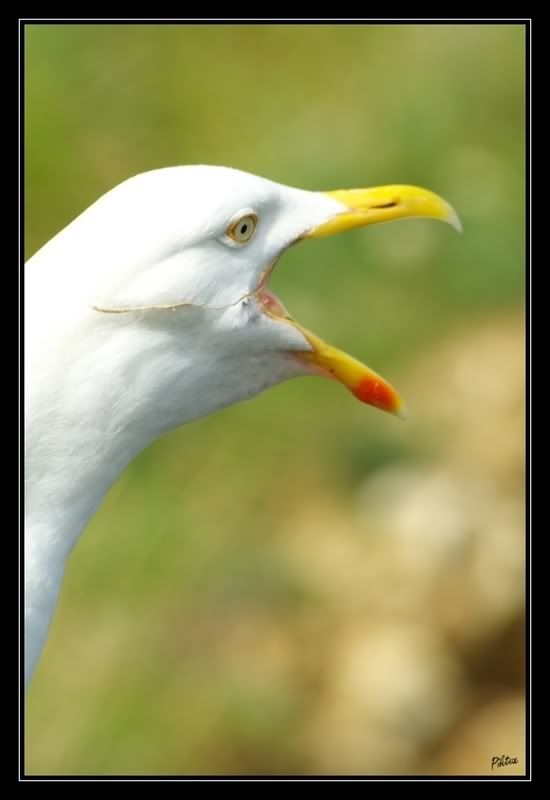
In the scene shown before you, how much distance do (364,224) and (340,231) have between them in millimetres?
60

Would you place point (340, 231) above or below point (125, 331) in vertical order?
above

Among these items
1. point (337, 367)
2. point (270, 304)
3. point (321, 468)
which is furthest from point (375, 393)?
point (321, 468)

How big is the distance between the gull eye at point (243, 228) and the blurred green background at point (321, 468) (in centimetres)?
308

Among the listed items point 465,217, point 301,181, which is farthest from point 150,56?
point 465,217

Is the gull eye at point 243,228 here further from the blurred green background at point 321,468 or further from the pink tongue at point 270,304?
the blurred green background at point 321,468

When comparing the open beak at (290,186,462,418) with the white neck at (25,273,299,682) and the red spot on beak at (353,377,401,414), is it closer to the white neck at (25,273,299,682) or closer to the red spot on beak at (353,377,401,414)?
the red spot on beak at (353,377,401,414)

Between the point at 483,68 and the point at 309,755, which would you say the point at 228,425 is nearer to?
the point at 309,755

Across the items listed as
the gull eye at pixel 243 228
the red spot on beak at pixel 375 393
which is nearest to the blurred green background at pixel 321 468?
the red spot on beak at pixel 375 393

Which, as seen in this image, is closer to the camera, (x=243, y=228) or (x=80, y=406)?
(x=80, y=406)

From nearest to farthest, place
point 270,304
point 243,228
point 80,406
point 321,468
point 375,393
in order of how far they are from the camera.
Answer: point 80,406, point 243,228, point 270,304, point 375,393, point 321,468

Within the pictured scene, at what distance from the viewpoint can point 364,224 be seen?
10.0ft

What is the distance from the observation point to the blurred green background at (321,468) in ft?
18.8

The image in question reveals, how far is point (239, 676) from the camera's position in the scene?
586 cm

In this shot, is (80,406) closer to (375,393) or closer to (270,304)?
(270,304)
